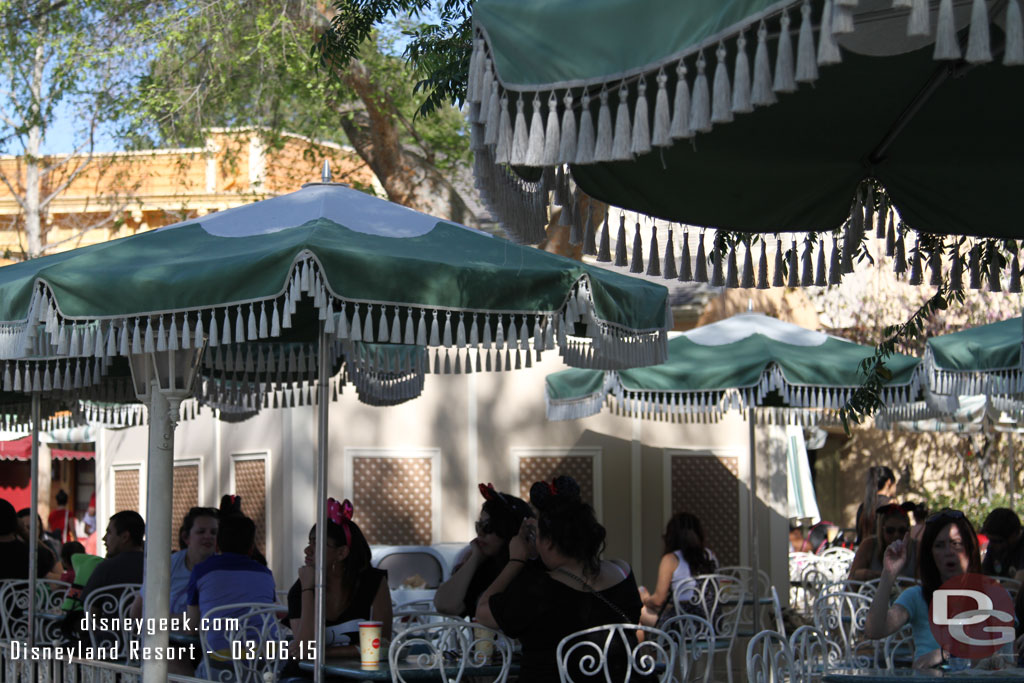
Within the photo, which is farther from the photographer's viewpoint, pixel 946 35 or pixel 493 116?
pixel 493 116

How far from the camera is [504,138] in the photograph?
300cm

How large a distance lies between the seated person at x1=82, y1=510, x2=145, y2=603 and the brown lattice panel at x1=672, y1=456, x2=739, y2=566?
17.8 ft

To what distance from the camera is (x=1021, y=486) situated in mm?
21594

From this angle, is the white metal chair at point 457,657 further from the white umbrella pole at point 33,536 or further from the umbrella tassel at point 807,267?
the white umbrella pole at point 33,536

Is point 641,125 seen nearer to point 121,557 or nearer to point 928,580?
point 928,580

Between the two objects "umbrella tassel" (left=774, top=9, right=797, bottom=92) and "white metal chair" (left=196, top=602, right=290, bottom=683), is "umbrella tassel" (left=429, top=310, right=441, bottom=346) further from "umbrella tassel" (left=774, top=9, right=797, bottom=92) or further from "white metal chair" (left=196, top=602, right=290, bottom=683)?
"umbrella tassel" (left=774, top=9, right=797, bottom=92)

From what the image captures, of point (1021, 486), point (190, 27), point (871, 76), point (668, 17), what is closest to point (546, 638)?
point (871, 76)

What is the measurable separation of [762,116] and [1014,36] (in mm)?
1287

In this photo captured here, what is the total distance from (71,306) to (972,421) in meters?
13.3

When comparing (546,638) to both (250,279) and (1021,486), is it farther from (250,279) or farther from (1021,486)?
(1021,486)

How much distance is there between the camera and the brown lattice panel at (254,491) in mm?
11188

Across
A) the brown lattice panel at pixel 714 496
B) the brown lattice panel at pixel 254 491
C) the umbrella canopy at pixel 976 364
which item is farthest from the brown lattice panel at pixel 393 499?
the umbrella canopy at pixel 976 364

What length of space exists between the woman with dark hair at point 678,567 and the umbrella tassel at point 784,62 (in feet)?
21.3

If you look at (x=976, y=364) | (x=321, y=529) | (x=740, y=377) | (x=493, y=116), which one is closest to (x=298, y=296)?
(x=321, y=529)
